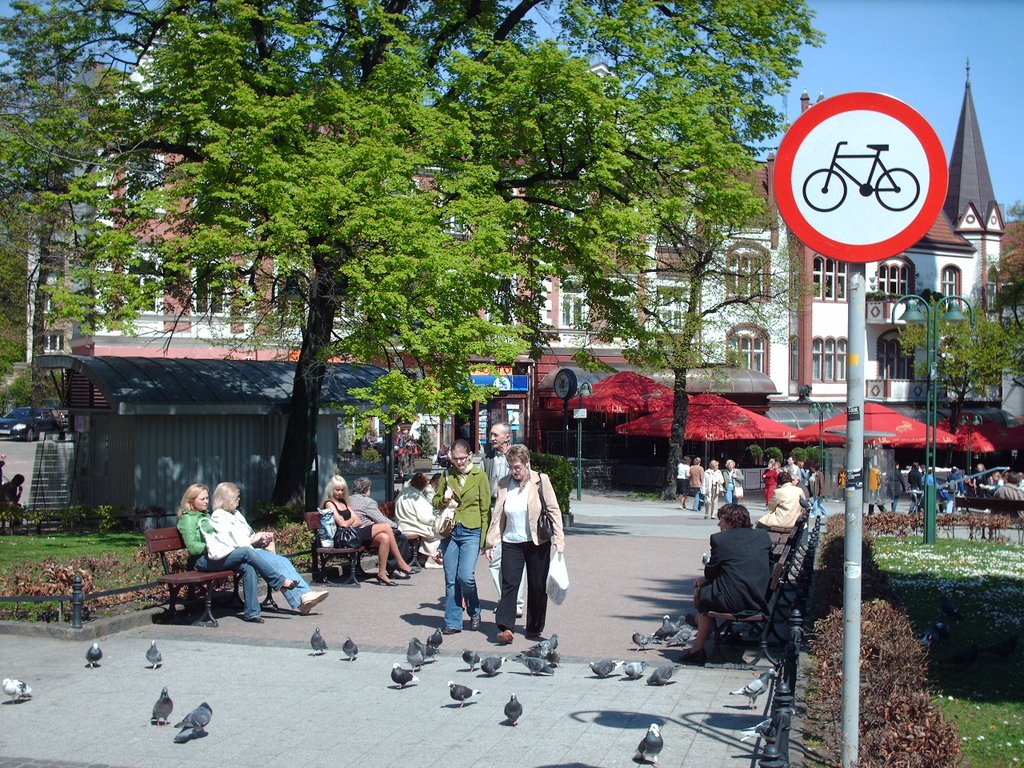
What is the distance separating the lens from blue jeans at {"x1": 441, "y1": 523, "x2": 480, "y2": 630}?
10.6 meters

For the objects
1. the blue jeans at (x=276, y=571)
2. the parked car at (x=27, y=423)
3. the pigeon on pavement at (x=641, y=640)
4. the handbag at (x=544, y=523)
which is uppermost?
the parked car at (x=27, y=423)

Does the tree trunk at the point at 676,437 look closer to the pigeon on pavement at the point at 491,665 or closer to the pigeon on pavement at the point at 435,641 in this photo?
the pigeon on pavement at the point at 435,641

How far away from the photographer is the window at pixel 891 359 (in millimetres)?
55594

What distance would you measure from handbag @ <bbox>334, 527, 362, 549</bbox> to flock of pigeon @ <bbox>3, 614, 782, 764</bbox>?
11.9 ft

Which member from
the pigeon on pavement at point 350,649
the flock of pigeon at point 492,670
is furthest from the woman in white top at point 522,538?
the pigeon on pavement at point 350,649

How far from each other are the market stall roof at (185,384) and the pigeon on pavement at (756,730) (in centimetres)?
1169

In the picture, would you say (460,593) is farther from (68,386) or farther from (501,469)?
(68,386)

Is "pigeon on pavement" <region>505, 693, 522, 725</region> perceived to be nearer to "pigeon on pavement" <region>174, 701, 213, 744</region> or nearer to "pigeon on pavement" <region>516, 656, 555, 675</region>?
"pigeon on pavement" <region>516, 656, 555, 675</region>

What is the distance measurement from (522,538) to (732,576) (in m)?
2.03

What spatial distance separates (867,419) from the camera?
3400 cm

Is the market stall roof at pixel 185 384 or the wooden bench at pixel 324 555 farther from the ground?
the market stall roof at pixel 185 384

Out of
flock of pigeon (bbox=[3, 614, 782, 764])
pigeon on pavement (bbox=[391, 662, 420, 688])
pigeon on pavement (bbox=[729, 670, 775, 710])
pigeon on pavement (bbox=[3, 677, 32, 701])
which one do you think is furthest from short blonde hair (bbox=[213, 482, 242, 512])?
pigeon on pavement (bbox=[729, 670, 775, 710])

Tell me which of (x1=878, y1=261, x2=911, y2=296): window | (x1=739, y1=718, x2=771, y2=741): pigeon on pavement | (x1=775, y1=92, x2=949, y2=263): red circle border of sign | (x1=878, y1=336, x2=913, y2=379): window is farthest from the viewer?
(x1=878, y1=336, x2=913, y2=379): window

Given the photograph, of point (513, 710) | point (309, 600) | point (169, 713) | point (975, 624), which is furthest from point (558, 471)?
point (169, 713)
